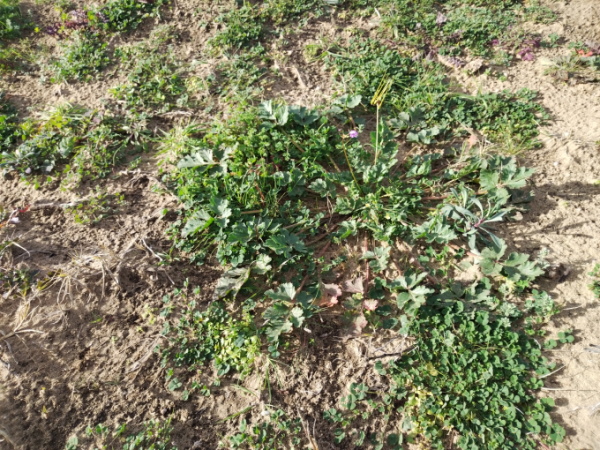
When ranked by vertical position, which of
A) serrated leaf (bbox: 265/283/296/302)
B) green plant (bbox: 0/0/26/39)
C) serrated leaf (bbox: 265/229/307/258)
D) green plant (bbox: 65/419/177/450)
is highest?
green plant (bbox: 0/0/26/39)

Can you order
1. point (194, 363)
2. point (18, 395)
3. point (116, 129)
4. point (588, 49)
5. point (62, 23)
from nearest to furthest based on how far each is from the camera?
point (18, 395) < point (194, 363) < point (116, 129) < point (588, 49) < point (62, 23)

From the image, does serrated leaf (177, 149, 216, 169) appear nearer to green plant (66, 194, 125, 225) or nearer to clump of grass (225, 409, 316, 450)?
green plant (66, 194, 125, 225)

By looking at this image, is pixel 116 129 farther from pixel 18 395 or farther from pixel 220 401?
pixel 220 401

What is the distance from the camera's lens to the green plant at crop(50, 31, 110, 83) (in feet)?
14.7

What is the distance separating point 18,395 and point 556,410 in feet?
11.2

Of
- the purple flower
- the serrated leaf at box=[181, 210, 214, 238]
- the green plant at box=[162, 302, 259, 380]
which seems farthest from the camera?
the purple flower

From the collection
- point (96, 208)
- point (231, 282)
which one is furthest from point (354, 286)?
point (96, 208)

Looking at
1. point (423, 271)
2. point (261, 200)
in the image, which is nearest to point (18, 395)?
point (261, 200)

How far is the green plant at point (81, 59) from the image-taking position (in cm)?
448

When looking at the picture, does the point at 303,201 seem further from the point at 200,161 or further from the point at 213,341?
the point at 213,341

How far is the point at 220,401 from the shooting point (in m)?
2.61

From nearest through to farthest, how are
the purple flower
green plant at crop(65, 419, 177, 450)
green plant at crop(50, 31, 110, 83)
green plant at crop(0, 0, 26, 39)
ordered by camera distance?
1. green plant at crop(65, 419, 177, 450)
2. green plant at crop(50, 31, 110, 83)
3. the purple flower
4. green plant at crop(0, 0, 26, 39)

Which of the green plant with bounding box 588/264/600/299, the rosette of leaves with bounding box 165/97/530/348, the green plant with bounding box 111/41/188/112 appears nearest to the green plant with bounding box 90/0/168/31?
the green plant with bounding box 111/41/188/112

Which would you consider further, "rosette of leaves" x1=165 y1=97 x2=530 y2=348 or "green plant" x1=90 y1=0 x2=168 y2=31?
"green plant" x1=90 y1=0 x2=168 y2=31
